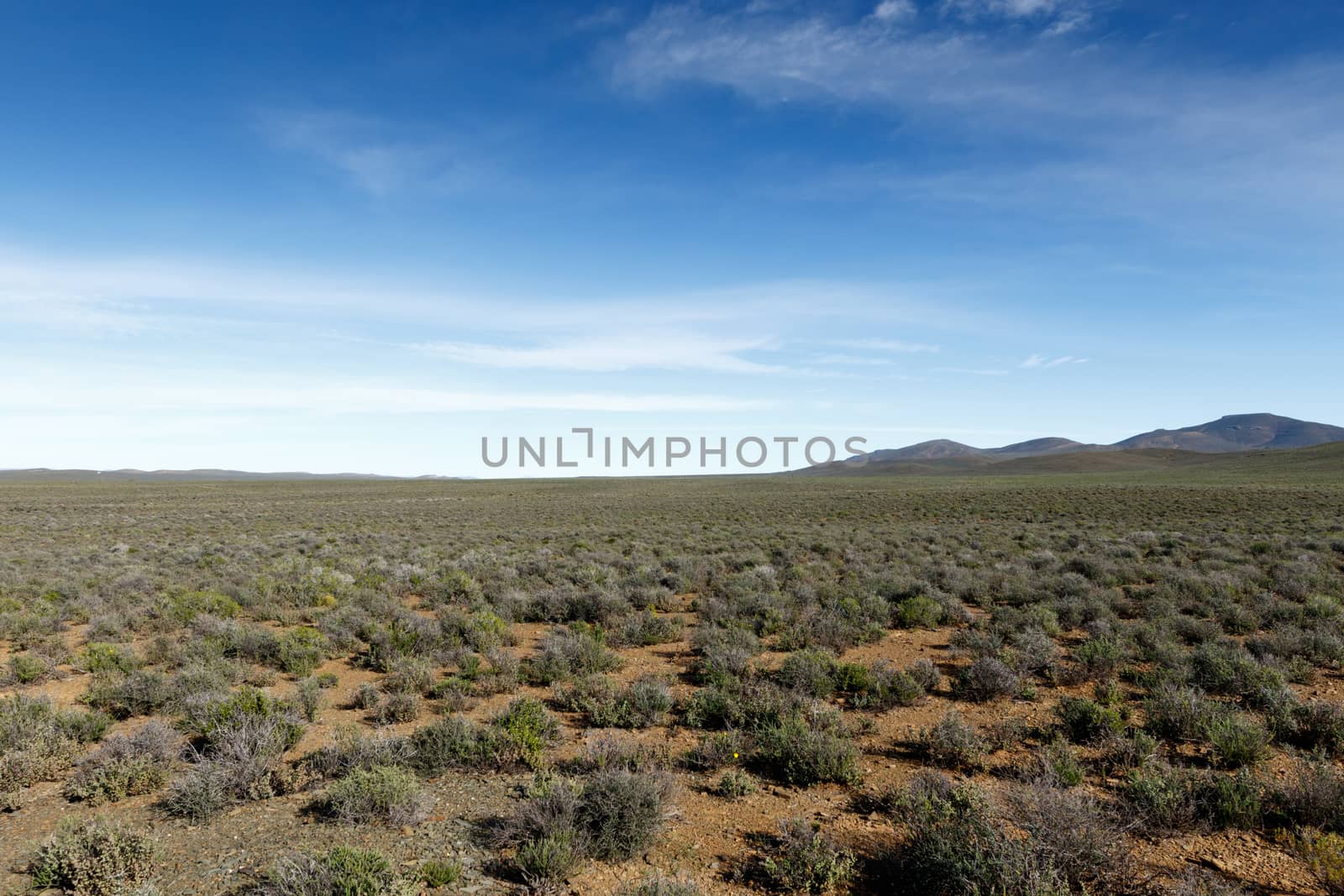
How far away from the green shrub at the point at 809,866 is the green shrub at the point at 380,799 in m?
2.87

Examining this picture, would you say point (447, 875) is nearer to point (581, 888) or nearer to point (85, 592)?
point (581, 888)

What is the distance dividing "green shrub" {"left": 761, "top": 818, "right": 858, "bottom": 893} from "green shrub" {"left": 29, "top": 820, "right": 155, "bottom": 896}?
443 centimetres

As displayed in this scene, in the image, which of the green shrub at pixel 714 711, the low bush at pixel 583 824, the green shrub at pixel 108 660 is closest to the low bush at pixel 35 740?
the green shrub at pixel 108 660

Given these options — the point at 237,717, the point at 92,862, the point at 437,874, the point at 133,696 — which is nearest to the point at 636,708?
the point at 437,874

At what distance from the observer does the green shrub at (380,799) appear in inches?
200

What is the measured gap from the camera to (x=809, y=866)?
443cm

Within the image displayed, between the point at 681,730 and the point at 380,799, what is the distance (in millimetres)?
3273

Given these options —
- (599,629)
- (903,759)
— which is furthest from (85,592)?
(903,759)

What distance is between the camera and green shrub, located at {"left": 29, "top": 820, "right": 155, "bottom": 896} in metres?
4.25

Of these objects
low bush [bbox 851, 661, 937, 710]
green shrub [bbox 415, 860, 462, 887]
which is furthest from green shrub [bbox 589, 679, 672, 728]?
green shrub [bbox 415, 860, 462, 887]

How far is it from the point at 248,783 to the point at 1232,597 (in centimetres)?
1563

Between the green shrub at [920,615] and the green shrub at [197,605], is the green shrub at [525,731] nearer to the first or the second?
the green shrub at [920,615]

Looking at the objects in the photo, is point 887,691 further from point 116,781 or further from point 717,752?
point 116,781

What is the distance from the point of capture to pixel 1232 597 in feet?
38.9
